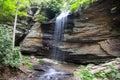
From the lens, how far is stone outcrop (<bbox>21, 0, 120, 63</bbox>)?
14391 millimetres

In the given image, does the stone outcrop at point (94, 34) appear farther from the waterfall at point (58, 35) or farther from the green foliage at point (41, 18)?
the green foliage at point (41, 18)

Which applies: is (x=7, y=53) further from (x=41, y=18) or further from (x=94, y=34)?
(x=41, y=18)

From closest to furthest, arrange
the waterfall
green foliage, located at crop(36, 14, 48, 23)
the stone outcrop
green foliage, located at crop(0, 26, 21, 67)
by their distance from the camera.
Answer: green foliage, located at crop(0, 26, 21, 67)
the stone outcrop
the waterfall
green foliage, located at crop(36, 14, 48, 23)

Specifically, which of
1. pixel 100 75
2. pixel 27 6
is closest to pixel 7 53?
pixel 100 75

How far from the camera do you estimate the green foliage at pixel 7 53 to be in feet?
34.2

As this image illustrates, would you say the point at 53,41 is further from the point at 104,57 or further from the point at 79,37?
the point at 104,57

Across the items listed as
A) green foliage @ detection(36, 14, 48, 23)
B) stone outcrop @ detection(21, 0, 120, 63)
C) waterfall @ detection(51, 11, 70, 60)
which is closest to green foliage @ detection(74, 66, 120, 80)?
stone outcrop @ detection(21, 0, 120, 63)

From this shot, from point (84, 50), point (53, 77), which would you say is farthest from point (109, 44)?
point (53, 77)

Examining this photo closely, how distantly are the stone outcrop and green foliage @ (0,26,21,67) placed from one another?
20.7 feet

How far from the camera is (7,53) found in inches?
420

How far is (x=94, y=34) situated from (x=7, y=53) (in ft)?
25.0

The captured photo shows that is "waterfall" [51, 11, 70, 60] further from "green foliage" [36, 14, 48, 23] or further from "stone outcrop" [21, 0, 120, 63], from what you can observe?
"green foliage" [36, 14, 48, 23]

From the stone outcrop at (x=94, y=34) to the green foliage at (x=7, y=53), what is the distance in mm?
6323

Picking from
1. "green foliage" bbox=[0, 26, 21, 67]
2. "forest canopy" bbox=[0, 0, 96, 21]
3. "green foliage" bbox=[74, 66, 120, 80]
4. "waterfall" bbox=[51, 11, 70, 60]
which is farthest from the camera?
"waterfall" bbox=[51, 11, 70, 60]
